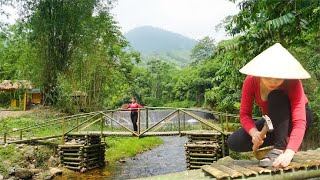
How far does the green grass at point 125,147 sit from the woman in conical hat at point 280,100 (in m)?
13.9

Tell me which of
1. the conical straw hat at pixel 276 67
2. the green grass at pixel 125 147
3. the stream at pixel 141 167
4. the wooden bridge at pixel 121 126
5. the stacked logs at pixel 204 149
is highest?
the conical straw hat at pixel 276 67

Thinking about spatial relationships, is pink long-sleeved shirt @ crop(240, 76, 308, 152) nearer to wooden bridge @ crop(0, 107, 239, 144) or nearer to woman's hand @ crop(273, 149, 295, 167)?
woman's hand @ crop(273, 149, 295, 167)

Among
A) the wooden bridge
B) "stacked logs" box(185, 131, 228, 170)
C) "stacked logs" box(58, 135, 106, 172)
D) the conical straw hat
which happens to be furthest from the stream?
the conical straw hat

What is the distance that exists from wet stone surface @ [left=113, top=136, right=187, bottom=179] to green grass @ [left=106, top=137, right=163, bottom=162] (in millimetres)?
527

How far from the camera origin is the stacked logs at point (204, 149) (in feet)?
42.7

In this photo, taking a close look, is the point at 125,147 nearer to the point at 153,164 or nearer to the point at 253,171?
the point at 153,164

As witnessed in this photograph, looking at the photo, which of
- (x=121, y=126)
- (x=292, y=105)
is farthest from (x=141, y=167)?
(x=292, y=105)

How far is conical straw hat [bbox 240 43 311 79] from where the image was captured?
9.62ft

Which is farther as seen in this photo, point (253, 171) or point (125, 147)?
point (125, 147)

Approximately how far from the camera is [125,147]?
18766 millimetres

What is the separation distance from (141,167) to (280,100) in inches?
494

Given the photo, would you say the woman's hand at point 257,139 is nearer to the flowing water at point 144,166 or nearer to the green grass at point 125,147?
the flowing water at point 144,166

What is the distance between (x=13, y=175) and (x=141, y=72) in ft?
169

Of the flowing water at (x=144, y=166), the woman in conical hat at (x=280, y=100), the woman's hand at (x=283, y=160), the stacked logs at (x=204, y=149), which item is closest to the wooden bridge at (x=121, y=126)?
the stacked logs at (x=204, y=149)
